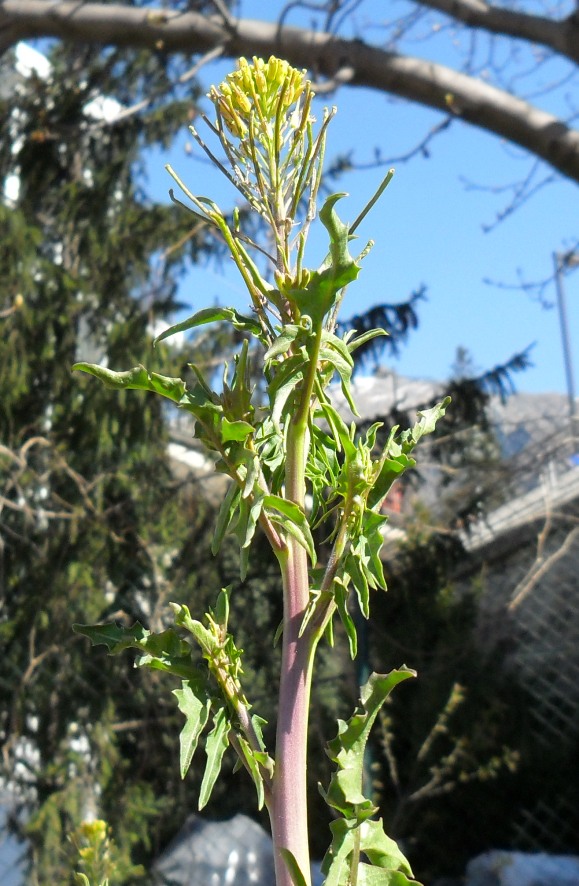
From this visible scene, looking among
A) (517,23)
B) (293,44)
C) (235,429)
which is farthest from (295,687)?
(517,23)

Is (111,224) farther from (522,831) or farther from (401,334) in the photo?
(522,831)

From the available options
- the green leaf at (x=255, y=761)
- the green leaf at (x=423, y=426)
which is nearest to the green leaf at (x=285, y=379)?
the green leaf at (x=423, y=426)

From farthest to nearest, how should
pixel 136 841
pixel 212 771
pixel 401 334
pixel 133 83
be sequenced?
1. pixel 133 83
2. pixel 401 334
3. pixel 136 841
4. pixel 212 771

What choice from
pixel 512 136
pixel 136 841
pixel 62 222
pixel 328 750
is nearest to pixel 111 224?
pixel 62 222

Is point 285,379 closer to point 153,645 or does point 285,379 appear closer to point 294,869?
point 153,645

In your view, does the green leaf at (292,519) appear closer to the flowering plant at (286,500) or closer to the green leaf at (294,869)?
the flowering plant at (286,500)

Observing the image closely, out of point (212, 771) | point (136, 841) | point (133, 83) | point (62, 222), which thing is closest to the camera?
point (212, 771)

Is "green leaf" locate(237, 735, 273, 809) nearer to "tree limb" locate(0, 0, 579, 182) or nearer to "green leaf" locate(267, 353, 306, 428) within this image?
"green leaf" locate(267, 353, 306, 428)
